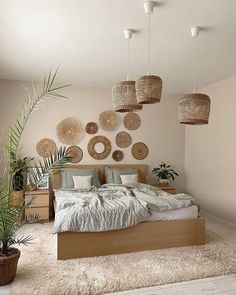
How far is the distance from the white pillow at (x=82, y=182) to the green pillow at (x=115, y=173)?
46 cm

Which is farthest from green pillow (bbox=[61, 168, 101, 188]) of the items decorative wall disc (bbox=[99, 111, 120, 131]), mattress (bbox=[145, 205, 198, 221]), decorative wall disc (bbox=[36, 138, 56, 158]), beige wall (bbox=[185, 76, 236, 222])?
beige wall (bbox=[185, 76, 236, 222])

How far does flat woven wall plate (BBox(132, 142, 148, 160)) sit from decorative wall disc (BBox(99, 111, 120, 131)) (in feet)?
1.96

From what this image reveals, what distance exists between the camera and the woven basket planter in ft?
8.14

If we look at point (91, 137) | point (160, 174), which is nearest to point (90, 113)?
point (91, 137)

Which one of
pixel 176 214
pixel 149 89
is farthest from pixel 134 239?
pixel 149 89

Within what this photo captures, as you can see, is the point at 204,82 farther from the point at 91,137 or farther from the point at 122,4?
the point at 122,4

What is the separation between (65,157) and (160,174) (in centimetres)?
319

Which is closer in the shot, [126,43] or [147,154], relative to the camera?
[126,43]

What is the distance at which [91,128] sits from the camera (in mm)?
5277

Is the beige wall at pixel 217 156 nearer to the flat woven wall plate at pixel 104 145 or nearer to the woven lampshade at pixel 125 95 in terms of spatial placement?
the flat woven wall plate at pixel 104 145

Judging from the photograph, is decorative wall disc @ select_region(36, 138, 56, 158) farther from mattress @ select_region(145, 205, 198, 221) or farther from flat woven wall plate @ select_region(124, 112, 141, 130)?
mattress @ select_region(145, 205, 198, 221)

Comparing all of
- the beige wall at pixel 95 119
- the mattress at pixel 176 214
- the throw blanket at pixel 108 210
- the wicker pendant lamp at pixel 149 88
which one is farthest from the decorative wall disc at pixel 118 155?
the wicker pendant lamp at pixel 149 88

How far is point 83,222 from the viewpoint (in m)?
3.02

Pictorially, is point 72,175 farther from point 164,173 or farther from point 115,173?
point 164,173
